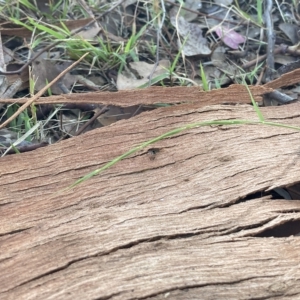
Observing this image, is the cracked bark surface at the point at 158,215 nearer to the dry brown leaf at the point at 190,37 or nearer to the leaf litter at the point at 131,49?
the leaf litter at the point at 131,49

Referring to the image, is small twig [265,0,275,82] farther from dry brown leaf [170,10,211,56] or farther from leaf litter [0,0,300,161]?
dry brown leaf [170,10,211,56]

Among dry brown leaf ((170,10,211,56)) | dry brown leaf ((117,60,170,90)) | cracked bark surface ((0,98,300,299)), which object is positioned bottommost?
cracked bark surface ((0,98,300,299))

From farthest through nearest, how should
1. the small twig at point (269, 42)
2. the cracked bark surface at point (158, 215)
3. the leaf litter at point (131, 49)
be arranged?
the small twig at point (269, 42), the leaf litter at point (131, 49), the cracked bark surface at point (158, 215)

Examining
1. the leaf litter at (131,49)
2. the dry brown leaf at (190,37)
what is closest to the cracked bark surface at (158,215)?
the leaf litter at (131,49)

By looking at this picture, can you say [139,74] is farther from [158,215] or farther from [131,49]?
[158,215]

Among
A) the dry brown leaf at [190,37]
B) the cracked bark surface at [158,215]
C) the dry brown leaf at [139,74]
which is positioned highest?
the dry brown leaf at [190,37]

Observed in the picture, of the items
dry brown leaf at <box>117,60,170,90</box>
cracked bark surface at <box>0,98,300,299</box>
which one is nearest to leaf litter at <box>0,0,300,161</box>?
dry brown leaf at <box>117,60,170,90</box>

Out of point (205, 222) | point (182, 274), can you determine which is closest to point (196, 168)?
point (205, 222)

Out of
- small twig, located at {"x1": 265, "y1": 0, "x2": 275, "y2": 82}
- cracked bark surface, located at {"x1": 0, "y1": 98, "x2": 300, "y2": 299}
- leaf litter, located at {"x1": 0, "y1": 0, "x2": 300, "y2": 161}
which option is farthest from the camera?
small twig, located at {"x1": 265, "y1": 0, "x2": 275, "y2": 82}

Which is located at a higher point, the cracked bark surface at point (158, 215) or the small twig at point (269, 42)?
the small twig at point (269, 42)

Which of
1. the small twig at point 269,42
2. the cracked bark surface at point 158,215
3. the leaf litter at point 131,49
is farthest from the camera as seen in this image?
the small twig at point 269,42
